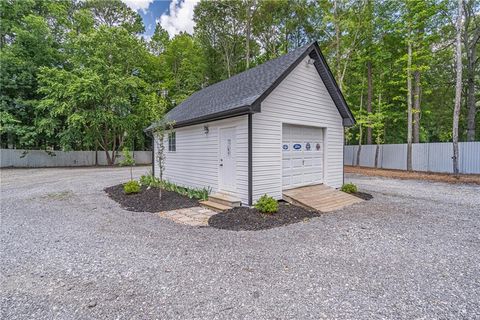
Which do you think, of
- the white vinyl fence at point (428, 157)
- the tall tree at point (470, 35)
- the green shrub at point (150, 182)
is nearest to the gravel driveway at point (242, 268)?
the green shrub at point (150, 182)

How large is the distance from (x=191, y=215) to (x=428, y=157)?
15.7m

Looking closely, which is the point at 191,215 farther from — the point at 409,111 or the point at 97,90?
the point at 97,90

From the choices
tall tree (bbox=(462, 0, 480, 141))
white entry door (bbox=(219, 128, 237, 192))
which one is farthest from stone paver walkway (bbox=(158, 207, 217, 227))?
tall tree (bbox=(462, 0, 480, 141))

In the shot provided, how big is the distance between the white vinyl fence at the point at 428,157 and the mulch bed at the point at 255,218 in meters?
12.7

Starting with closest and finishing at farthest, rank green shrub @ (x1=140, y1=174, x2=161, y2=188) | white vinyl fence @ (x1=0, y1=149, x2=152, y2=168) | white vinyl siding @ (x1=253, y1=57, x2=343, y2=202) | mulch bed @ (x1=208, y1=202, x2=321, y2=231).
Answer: mulch bed @ (x1=208, y1=202, x2=321, y2=231) → white vinyl siding @ (x1=253, y1=57, x2=343, y2=202) → green shrub @ (x1=140, y1=174, x2=161, y2=188) → white vinyl fence @ (x1=0, y1=149, x2=152, y2=168)

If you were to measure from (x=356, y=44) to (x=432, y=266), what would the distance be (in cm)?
1810

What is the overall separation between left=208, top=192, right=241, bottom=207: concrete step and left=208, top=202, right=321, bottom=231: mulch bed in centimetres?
31

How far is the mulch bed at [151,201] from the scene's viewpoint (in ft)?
22.5

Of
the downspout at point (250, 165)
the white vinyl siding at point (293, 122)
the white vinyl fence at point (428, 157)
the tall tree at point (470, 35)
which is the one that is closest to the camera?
the downspout at point (250, 165)

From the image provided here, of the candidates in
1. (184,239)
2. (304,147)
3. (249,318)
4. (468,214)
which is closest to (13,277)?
(184,239)

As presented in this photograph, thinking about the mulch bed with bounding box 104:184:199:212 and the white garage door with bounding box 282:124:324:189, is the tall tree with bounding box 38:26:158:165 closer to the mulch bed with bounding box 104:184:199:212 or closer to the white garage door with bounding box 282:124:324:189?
the mulch bed with bounding box 104:184:199:212

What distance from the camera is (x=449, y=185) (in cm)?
1029

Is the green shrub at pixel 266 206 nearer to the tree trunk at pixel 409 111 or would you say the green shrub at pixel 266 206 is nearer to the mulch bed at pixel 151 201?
the mulch bed at pixel 151 201

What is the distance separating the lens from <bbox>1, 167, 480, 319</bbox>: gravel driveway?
248cm
